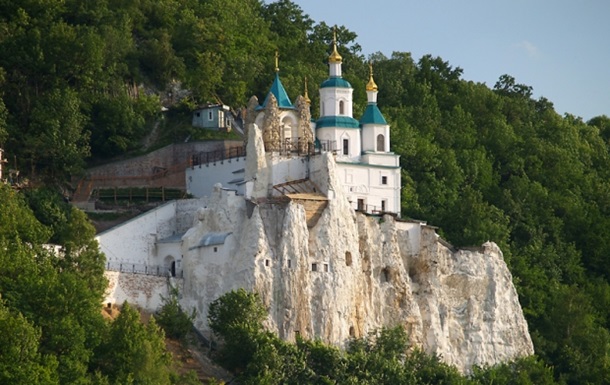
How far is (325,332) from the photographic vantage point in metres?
74.8

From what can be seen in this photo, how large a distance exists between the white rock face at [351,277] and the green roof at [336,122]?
4.65 m

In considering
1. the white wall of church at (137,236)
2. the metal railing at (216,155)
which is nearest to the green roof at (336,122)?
the metal railing at (216,155)

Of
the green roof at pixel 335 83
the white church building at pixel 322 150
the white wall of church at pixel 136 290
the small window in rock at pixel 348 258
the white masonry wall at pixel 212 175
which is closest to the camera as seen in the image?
the white wall of church at pixel 136 290

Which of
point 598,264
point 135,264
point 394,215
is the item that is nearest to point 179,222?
point 135,264

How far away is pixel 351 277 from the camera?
76375 millimetres

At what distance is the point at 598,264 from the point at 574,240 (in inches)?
70.9

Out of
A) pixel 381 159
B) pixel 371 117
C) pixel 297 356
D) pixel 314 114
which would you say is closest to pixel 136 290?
pixel 297 356

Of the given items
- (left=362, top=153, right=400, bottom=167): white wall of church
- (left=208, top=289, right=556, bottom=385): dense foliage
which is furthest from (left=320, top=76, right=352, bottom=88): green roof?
(left=208, top=289, right=556, bottom=385): dense foliage

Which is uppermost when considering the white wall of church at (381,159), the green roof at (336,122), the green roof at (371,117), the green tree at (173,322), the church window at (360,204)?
the green roof at (371,117)

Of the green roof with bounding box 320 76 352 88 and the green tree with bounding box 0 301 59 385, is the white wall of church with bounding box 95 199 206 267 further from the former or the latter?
the green tree with bounding box 0 301 59 385

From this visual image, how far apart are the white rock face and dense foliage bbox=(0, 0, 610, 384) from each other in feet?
15.4

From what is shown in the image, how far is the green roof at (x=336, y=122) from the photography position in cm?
8275

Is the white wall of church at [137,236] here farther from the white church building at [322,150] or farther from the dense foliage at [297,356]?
the dense foliage at [297,356]

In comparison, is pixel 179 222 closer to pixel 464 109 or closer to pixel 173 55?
pixel 173 55
